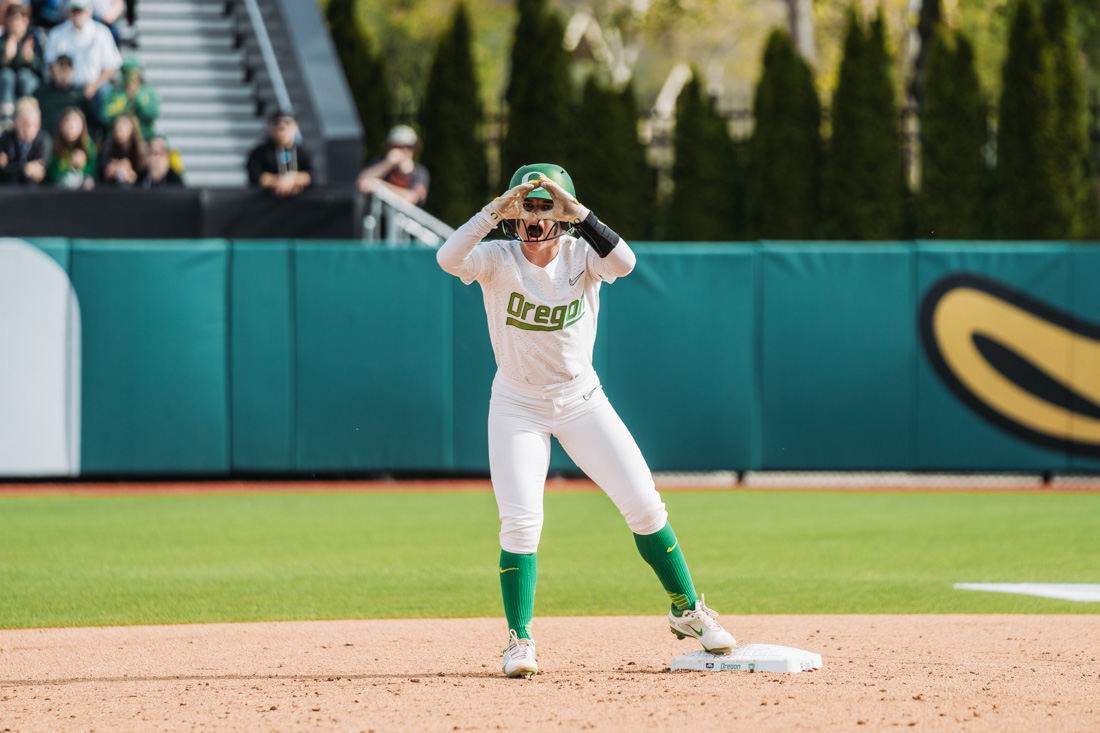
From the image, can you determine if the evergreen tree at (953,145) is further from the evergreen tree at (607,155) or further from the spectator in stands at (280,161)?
the spectator in stands at (280,161)

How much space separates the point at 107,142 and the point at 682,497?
684 cm

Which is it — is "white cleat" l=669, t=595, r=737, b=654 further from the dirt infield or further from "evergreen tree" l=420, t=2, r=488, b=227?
"evergreen tree" l=420, t=2, r=488, b=227

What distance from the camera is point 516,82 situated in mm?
19078

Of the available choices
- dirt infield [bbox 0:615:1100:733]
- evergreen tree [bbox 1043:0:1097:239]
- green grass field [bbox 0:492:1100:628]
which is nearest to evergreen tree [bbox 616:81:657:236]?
evergreen tree [bbox 1043:0:1097:239]

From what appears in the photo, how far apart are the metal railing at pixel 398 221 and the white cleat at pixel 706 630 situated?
8824 millimetres

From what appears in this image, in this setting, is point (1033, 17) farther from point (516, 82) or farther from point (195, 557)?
point (195, 557)

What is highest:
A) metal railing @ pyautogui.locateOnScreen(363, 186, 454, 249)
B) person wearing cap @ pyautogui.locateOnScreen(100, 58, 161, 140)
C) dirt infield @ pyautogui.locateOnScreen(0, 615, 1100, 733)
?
person wearing cap @ pyautogui.locateOnScreen(100, 58, 161, 140)

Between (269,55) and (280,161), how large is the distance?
4.10 m

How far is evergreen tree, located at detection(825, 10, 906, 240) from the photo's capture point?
18531 mm

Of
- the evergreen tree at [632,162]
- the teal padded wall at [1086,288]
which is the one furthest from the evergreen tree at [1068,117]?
the evergreen tree at [632,162]

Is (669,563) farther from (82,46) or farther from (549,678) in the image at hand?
(82,46)

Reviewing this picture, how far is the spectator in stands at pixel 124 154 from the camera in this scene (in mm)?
14430

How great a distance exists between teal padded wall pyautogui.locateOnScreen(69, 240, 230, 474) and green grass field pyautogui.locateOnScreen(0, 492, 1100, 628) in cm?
66

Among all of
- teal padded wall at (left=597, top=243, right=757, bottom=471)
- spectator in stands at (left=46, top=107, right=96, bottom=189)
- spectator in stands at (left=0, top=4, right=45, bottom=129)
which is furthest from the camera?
spectator in stands at (left=0, top=4, right=45, bottom=129)
